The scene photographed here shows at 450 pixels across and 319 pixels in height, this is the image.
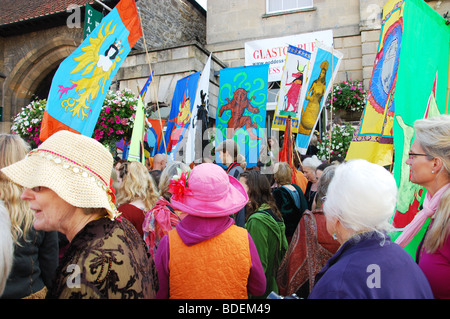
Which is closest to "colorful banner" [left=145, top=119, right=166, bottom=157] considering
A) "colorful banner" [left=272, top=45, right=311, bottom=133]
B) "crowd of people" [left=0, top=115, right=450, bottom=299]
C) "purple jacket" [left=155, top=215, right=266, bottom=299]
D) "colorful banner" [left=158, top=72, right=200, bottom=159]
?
"colorful banner" [left=158, top=72, right=200, bottom=159]

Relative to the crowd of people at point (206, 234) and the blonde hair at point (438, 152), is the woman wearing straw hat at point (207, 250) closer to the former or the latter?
the crowd of people at point (206, 234)

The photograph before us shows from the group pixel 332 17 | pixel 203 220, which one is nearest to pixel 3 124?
pixel 332 17

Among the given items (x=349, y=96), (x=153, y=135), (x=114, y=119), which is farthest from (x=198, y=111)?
(x=349, y=96)

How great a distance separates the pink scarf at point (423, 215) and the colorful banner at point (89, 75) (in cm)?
336

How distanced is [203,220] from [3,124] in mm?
13957

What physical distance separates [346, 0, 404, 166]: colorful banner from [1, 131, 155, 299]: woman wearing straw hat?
2180 millimetres

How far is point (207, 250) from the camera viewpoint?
1.86 metres

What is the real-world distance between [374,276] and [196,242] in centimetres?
97

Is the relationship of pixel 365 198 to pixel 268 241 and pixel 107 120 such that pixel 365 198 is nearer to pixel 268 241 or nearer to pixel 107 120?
pixel 268 241

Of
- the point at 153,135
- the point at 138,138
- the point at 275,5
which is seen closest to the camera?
the point at 138,138

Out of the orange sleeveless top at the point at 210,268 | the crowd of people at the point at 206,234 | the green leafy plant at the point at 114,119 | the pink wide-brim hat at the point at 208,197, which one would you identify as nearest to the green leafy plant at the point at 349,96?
the green leafy plant at the point at 114,119

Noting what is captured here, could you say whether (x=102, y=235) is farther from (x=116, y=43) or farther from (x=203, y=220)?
(x=116, y=43)

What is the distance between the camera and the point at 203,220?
1932mm

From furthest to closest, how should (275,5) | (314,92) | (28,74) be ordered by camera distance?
(28,74)
(275,5)
(314,92)
